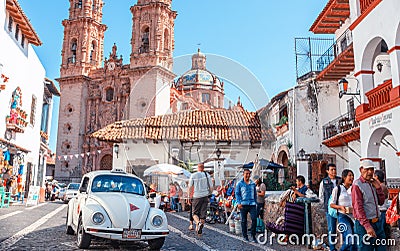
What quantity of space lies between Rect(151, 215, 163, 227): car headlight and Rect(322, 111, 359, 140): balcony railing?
1047cm

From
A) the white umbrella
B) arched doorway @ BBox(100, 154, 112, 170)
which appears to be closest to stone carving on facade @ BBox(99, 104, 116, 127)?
arched doorway @ BBox(100, 154, 112, 170)

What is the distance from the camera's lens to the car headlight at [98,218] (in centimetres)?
645

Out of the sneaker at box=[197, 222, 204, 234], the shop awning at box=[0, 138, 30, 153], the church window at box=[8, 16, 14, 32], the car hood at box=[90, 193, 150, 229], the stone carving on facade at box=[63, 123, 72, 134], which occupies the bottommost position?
the sneaker at box=[197, 222, 204, 234]

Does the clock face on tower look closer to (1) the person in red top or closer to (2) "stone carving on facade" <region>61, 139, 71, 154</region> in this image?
(2) "stone carving on facade" <region>61, 139, 71, 154</region>

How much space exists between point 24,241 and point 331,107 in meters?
15.6

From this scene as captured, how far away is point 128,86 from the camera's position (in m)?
39.8

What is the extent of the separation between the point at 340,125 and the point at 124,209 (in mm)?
12728

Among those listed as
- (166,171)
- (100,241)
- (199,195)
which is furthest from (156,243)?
(166,171)

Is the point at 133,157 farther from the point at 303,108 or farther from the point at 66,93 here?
the point at 66,93

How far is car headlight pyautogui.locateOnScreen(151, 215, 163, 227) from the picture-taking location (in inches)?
266

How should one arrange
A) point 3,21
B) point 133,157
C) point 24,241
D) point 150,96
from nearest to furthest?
point 24,241, point 3,21, point 133,157, point 150,96

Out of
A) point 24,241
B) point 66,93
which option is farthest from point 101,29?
point 24,241

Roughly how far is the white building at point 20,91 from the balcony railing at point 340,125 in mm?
14977

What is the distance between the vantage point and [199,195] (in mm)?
9180
